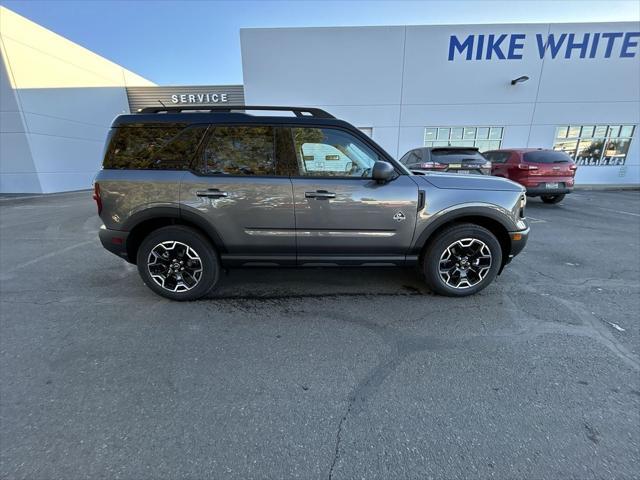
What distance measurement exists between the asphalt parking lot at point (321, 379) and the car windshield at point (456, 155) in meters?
4.66

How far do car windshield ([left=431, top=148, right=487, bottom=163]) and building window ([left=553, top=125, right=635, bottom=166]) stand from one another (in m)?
9.31

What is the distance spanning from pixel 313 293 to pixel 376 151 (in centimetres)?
181

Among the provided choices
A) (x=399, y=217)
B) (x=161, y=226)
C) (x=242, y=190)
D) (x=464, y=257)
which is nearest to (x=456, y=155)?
(x=464, y=257)

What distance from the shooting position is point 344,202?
3072 mm

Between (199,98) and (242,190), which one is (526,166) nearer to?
(242,190)

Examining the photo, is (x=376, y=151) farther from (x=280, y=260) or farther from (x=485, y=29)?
(x=485, y=29)

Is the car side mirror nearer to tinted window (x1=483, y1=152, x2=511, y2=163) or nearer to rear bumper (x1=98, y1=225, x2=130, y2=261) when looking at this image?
rear bumper (x1=98, y1=225, x2=130, y2=261)

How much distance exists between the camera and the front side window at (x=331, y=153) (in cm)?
313

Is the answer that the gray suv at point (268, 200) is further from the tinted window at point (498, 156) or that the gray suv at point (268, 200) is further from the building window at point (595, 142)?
the building window at point (595, 142)

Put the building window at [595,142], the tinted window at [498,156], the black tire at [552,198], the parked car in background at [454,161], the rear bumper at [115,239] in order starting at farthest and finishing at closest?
the building window at [595,142], the black tire at [552,198], the tinted window at [498,156], the parked car in background at [454,161], the rear bumper at [115,239]

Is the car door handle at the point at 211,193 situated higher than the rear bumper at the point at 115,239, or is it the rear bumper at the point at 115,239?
the car door handle at the point at 211,193

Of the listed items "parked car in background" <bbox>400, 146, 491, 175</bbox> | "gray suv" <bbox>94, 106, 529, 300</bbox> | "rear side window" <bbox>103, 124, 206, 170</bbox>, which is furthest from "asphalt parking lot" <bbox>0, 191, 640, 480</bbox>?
"parked car in background" <bbox>400, 146, 491, 175</bbox>

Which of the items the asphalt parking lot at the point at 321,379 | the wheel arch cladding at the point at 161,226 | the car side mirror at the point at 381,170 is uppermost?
the car side mirror at the point at 381,170

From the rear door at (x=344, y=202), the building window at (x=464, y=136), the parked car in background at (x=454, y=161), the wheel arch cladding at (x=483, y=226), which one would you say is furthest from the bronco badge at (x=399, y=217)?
the building window at (x=464, y=136)
